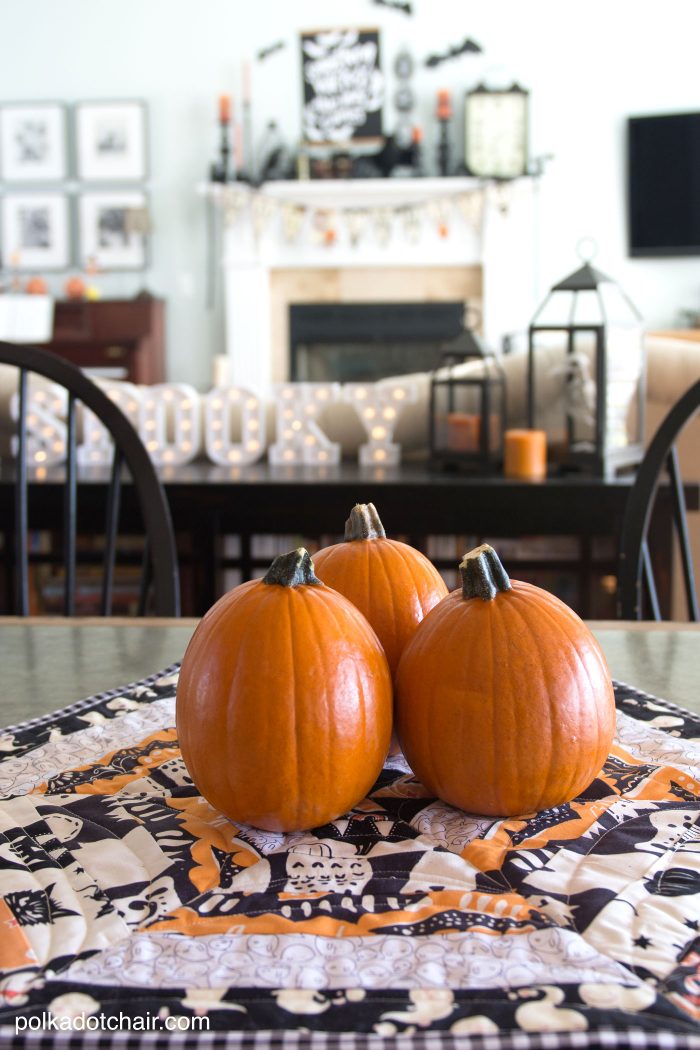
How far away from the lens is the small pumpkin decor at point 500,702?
49 cm

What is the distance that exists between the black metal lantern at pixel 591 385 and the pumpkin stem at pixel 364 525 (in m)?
1.63

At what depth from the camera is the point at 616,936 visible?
40cm

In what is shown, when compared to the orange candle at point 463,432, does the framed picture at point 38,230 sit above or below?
above

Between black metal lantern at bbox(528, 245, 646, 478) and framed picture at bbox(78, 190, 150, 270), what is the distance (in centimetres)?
431

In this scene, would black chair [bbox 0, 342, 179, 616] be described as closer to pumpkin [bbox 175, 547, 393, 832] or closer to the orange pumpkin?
pumpkin [bbox 175, 547, 393, 832]

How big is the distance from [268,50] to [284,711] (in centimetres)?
621

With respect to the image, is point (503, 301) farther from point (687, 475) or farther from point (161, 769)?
point (161, 769)

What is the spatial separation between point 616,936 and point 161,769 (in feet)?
0.90

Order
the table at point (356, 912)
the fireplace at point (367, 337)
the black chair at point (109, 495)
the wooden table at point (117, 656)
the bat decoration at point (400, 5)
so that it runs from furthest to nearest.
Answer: the fireplace at point (367, 337) < the bat decoration at point (400, 5) < the black chair at point (109, 495) < the wooden table at point (117, 656) < the table at point (356, 912)

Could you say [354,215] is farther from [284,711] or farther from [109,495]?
[284,711]

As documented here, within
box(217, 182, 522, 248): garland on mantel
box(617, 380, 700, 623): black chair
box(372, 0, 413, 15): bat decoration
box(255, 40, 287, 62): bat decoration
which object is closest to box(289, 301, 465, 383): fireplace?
box(217, 182, 522, 248): garland on mantel

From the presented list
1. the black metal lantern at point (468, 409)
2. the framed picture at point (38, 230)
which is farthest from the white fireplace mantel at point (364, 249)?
the black metal lantern at point (468, 409)

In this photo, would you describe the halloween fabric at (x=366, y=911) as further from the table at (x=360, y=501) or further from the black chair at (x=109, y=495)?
the table at (x=360, y=501)

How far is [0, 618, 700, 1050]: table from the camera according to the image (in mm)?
351
